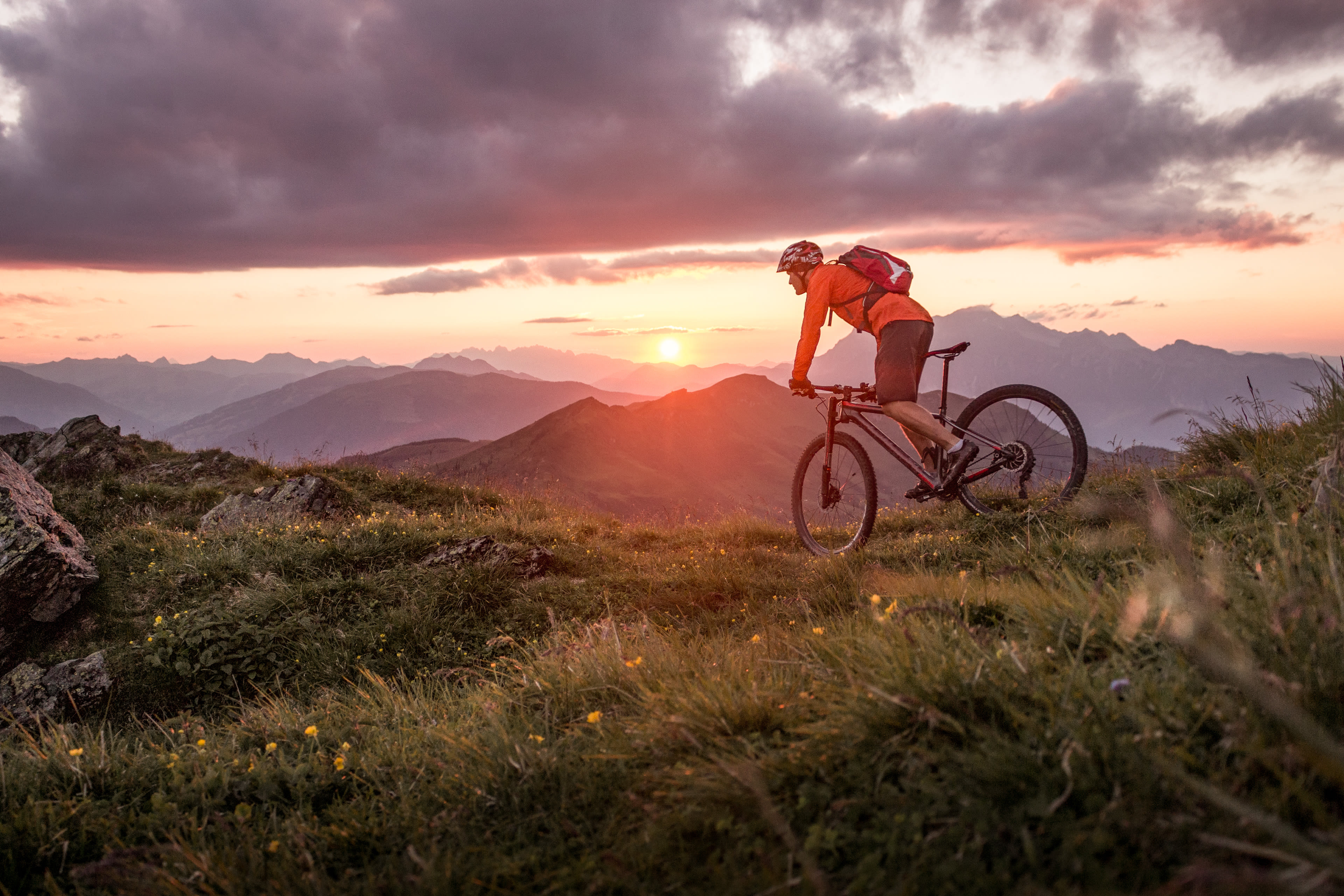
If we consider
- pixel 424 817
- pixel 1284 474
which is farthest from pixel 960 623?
pixel 1284 474

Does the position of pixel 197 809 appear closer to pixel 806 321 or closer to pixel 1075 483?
pixel 806 321

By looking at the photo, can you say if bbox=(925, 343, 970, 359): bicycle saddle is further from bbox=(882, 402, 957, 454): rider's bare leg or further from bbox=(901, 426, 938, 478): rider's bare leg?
bbox=(901, 426, 938, 478): rider's bare leg

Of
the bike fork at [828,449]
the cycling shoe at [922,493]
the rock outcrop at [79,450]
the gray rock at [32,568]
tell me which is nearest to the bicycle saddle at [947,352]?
the bike fork at [828,449]

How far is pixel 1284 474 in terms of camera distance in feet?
15.5

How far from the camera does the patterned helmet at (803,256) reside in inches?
297

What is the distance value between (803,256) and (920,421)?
230cm

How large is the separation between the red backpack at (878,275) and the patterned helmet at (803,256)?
1.53 feet

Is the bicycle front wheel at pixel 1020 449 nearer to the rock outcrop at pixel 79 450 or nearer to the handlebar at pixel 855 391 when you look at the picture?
the handlebar at pixel 855 391

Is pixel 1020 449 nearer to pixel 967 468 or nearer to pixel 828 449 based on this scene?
pixel 967 468

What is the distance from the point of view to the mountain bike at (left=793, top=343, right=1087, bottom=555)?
6.71 meters

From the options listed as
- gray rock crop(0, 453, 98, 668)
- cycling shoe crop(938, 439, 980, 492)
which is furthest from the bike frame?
gray rock crop(0, 453, 98, 668)

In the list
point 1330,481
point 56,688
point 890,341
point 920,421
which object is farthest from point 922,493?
point 56,688

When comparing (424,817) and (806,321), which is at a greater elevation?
(806,321)

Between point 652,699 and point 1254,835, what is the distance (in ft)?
6.38
